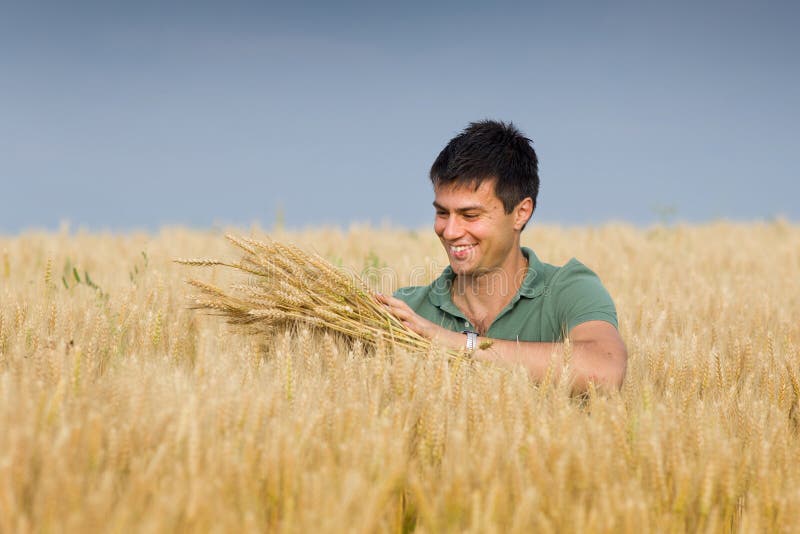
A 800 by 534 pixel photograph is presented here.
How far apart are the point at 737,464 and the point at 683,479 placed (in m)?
0.32

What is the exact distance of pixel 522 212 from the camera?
3.51 metres

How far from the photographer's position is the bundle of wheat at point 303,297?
112 inches

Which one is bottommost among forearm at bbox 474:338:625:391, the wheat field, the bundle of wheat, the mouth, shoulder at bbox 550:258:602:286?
the wheat field

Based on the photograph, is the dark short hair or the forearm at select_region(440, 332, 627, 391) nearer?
the forearm at select_region(440, 332, 627, 391)

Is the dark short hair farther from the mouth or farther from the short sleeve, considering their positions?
the short sleeve

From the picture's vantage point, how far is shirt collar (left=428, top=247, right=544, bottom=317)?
11.2 ft

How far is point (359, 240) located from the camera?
323 inches

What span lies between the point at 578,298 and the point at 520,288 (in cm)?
33

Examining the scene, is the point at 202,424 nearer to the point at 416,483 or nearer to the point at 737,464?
the point at 416,483

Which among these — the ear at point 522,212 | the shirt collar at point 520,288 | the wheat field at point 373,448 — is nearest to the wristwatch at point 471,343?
the wheat field at point 373,448

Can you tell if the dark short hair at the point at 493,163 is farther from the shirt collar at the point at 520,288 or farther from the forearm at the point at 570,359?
the forearm at the point at 570,359

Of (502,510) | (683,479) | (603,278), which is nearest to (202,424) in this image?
(502,510)

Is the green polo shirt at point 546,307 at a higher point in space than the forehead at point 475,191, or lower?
lower

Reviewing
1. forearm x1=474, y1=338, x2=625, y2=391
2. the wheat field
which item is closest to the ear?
forearm x1=474, y1=338, x2=625, y2=391
